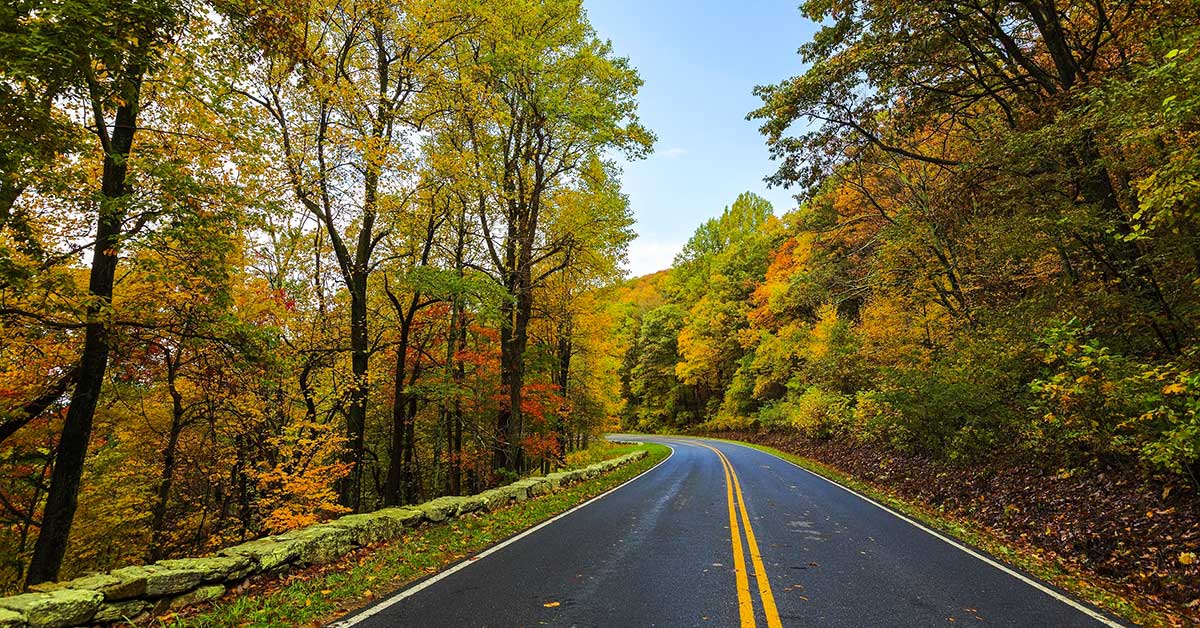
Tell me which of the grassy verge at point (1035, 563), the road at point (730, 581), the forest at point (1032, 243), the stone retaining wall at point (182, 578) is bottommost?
the grassy verge at point (1035, 563)

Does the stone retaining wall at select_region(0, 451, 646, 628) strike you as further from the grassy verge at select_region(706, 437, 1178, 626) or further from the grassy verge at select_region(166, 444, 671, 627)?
the grassy verge at select_region(706, 437, 1178, 626)

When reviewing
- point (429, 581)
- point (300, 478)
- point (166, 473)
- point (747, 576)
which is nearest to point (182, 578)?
point (429, 581)

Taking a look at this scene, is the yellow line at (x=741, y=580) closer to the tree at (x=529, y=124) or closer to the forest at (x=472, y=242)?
the forest at (x=472, y=242)

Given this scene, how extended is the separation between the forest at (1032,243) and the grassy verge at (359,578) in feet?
26.7

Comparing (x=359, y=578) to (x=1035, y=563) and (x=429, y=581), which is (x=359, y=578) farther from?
(x=1035, y=563)

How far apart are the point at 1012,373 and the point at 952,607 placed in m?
7.38

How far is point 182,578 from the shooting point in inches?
182

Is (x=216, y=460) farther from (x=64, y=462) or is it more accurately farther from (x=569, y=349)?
(x=569, y=349)

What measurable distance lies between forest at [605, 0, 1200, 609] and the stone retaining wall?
30.6 feet

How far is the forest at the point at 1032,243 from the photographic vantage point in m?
5.90

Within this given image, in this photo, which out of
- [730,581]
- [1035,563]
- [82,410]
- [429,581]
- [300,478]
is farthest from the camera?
[300,478]

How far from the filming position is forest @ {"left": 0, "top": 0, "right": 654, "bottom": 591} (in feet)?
19.9

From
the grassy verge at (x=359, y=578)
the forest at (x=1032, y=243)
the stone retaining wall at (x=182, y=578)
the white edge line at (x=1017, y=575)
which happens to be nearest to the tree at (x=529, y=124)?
the forest at (x=1032, y=243)

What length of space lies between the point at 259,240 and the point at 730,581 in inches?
511
